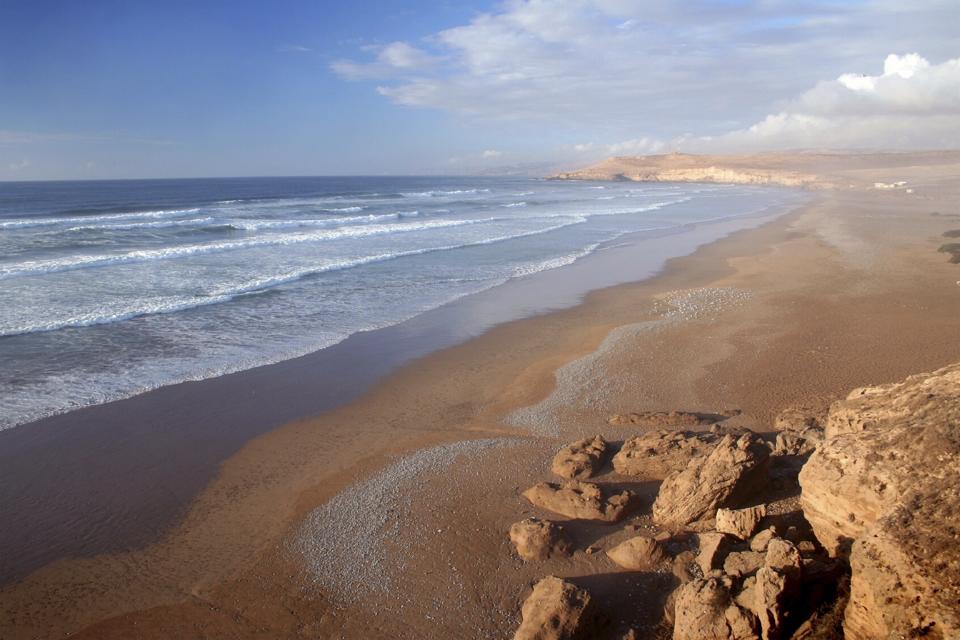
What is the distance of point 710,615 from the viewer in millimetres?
4078

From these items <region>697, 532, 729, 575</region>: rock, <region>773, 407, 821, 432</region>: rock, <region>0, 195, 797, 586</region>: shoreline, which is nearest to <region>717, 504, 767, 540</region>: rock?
<region>697, 532, 729, 575</region>: rock

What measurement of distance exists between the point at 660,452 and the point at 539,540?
6.40ft

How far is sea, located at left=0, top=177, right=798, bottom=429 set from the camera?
36.0 feet

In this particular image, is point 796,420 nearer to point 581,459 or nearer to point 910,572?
point 581,459

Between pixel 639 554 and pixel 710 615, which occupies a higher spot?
pixel 710 615

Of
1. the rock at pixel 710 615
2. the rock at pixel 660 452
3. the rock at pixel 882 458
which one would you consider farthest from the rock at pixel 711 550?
the rock at pixel 660 452

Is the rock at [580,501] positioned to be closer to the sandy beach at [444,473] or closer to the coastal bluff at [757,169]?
the sandy beach at [444,473]

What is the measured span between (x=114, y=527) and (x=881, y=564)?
6.81m

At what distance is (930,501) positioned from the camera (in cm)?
368

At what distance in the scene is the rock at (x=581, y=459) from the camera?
6809 millimetres

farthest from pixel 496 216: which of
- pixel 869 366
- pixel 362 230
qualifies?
pixel 869 366

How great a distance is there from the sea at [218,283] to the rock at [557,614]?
7.95 meters

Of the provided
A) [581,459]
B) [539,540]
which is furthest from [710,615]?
[581,459]

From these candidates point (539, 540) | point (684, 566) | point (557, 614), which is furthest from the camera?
point (539, 540)
